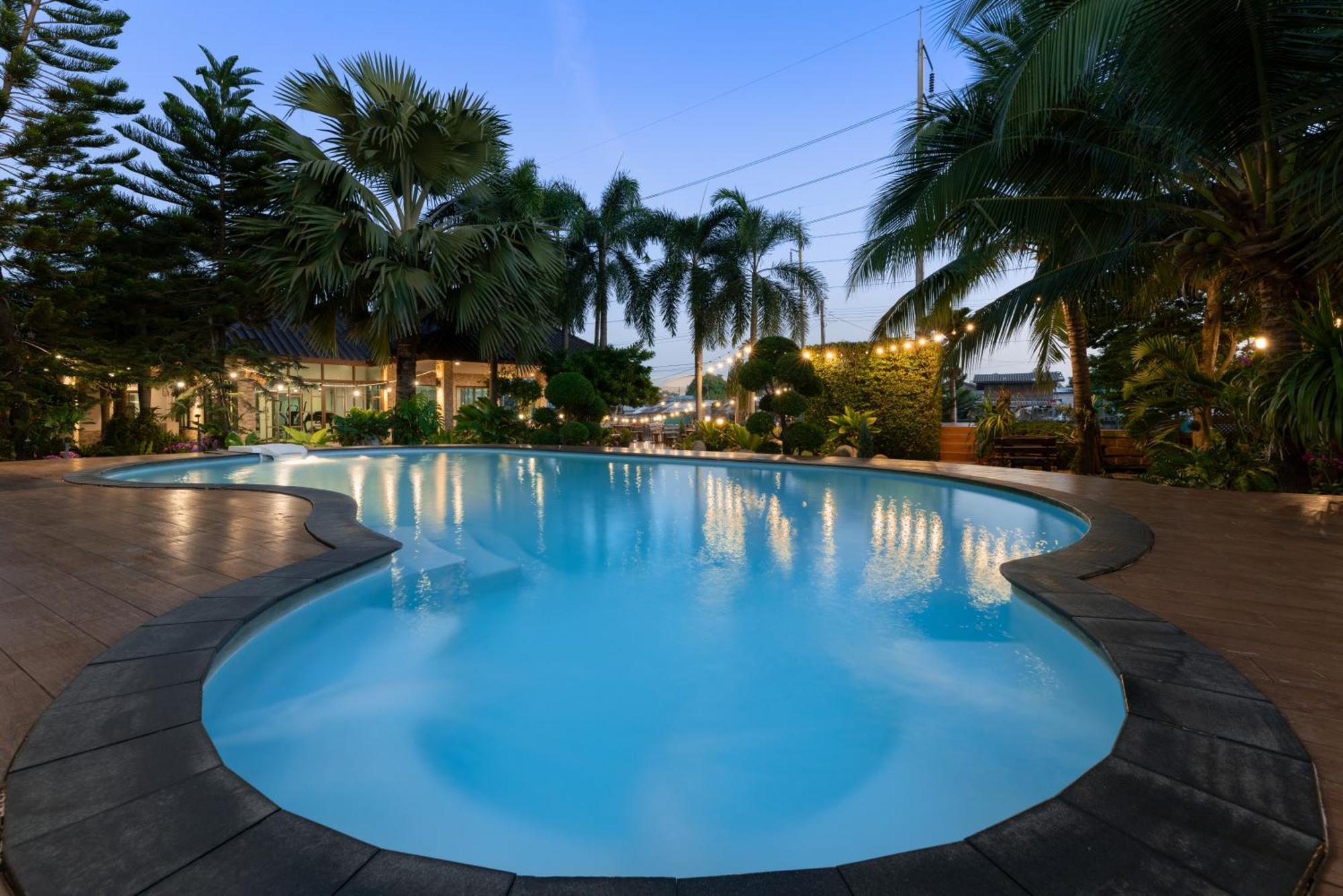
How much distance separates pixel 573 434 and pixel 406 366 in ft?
13.2

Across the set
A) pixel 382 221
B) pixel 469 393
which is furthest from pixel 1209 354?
pixel 469 393

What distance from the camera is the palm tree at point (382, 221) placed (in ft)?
37.6

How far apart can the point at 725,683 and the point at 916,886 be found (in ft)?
6.18

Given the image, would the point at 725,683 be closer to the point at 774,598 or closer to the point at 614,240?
the point at 774,598

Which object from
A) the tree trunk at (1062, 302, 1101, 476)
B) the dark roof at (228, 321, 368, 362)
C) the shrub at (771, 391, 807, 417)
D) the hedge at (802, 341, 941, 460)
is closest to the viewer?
the tree trunk at (1062, 302, 1101, 476)

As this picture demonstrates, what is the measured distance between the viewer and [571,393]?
14133mm

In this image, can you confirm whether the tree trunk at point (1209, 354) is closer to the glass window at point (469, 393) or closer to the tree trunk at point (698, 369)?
the tree trunk at point (698, 369)

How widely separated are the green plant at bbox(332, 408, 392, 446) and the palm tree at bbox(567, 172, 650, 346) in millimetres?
7091

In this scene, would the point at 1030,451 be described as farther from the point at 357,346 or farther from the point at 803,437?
the point at 357,346

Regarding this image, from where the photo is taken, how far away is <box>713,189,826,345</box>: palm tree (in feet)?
58.8

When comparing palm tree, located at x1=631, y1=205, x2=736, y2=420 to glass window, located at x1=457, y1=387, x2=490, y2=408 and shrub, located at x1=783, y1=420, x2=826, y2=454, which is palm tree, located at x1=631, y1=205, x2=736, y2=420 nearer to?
glass window, located at x1=457, y1=387, x2=490, y2=408

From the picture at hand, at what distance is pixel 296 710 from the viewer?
8.36 ft

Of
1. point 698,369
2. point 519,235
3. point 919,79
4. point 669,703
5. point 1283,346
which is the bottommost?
point 669,703

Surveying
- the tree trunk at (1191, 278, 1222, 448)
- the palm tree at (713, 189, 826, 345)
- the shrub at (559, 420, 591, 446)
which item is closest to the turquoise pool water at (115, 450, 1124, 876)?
the tree trunk at (1191, 278, 1222, 448)
